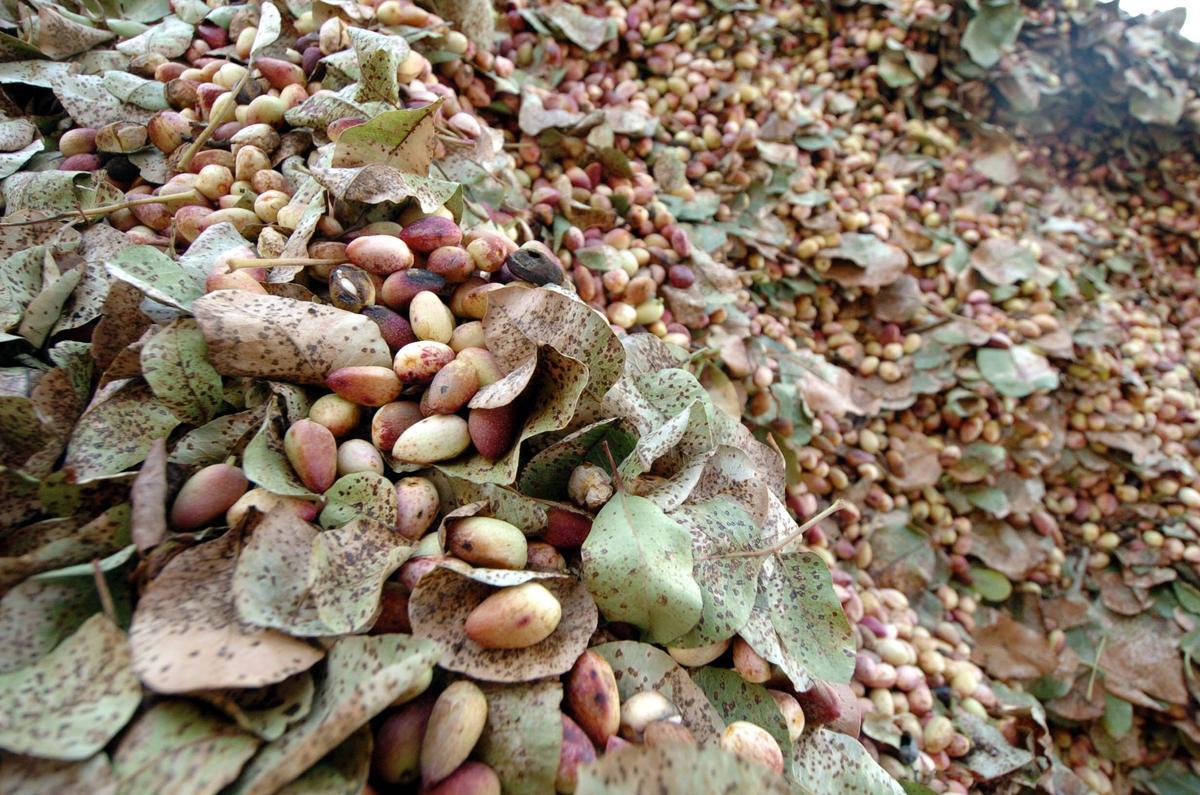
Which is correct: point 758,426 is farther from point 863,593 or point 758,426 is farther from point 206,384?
point 206,384

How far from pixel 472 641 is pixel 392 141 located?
26.1 inches

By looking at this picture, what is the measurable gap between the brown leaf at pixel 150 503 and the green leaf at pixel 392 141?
46 centimetres

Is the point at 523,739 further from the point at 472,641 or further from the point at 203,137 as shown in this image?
the point at 203,137

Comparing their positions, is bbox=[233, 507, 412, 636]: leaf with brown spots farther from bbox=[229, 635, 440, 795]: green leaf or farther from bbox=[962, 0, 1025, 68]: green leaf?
bbox=[962, 0, 1025, 68]: green leaf

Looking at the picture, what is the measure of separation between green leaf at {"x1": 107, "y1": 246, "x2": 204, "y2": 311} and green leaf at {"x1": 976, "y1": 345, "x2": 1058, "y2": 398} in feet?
5.40

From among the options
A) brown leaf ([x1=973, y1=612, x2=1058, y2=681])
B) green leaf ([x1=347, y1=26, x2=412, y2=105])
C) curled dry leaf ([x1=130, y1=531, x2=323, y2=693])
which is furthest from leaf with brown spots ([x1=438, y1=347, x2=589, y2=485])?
brown leaf ([x1=973, y1=612, x2=1058, y2=681])

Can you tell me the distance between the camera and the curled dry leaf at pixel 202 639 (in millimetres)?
500

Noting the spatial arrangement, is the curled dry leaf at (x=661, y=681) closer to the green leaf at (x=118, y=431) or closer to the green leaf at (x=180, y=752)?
the green leaf at (x=180, y=752)

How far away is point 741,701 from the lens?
2.29ft

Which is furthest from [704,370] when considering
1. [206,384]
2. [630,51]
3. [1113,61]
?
[1113,61]

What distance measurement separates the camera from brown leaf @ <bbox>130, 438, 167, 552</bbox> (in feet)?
1.92

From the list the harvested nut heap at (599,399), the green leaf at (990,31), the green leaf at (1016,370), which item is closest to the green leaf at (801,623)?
the harvested nut heap at (599,399)

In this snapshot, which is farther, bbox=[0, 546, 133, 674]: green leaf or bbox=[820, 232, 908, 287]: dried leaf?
bbox=[820, 232, 908, 287]: dried leaf

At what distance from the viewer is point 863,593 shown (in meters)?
1.35
